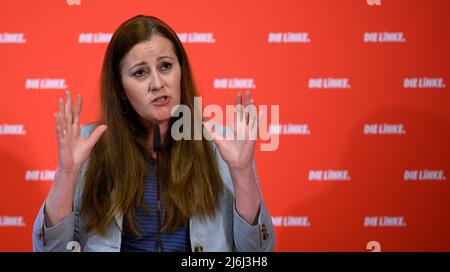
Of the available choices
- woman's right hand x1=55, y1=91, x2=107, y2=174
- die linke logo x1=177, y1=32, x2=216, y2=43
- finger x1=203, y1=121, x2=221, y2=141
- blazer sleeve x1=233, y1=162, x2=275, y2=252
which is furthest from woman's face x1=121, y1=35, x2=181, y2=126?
die linke logo x1=177, y1=32, x2=216, y2=43

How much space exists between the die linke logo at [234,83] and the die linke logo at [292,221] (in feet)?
2.24

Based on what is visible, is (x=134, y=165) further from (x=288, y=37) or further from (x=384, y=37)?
(x=384, y=37)

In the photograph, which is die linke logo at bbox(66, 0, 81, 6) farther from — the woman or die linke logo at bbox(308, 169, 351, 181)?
die linke logo at bbox(308, 169, 351, 181)

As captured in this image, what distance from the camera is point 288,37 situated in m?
2.56

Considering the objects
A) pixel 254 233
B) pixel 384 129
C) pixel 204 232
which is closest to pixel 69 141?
pixel 204 232

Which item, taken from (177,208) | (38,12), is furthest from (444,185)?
(38,12)

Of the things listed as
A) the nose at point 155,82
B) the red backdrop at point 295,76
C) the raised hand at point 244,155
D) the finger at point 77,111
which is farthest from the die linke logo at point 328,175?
the finger at point 77,111

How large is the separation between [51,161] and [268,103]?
3.69 feet

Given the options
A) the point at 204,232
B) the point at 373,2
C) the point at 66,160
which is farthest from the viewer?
the point at 373,2

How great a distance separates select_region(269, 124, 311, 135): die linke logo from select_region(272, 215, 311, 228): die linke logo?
43 centimetres

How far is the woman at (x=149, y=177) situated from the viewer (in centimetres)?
163

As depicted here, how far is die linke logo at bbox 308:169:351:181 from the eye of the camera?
257 cm

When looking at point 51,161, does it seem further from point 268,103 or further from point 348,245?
point 348,245

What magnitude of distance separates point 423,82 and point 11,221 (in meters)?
2.19
